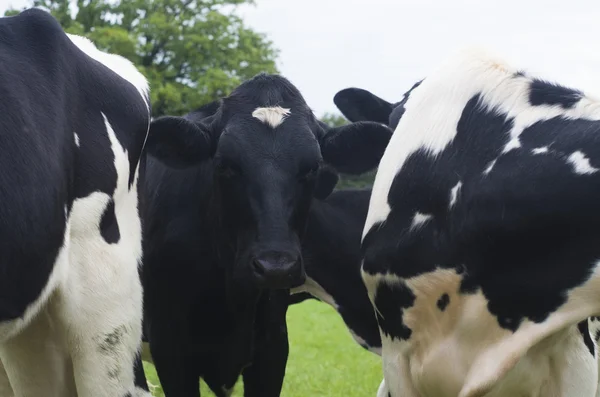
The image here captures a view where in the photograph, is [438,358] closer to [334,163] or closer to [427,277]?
[427,277]

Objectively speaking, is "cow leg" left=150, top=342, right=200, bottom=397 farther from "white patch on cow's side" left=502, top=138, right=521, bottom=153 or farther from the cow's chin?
"white patch on cow's side" left=502, top=138, right=521, bottom=153

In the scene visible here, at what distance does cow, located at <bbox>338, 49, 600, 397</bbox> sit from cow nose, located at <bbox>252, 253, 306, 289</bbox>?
0.51 metres

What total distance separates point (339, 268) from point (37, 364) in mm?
2722

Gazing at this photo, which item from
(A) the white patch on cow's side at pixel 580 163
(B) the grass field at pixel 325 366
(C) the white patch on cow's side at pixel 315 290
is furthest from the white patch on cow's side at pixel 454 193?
(B) the grass field at pixel 325 366

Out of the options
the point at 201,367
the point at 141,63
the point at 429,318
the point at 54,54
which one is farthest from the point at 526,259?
the point at 141,63

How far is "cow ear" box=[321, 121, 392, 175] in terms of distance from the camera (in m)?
4.70

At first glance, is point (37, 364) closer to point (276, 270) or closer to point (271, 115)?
point (276, 270)

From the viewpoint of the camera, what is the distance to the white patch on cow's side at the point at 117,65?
3.61 metres

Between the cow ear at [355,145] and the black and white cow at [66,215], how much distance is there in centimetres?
140

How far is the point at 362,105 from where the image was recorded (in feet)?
20.7

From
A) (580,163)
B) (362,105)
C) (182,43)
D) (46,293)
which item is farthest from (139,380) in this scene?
(182,43)

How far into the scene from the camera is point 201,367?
15.7 ft

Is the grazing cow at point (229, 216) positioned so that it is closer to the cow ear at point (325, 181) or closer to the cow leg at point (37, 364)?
the cow ear at point (325, 181)

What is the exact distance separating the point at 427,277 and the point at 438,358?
12.6 inches
